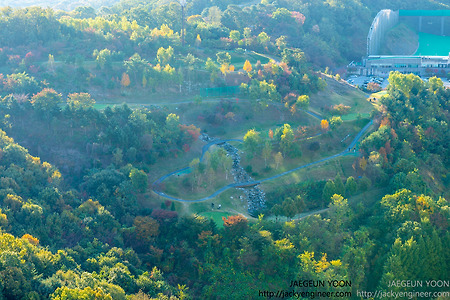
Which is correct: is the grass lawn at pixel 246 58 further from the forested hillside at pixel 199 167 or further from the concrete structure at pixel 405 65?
the concrete structure at pixel 405 65

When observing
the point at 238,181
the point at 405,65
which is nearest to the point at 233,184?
the point at 238,181

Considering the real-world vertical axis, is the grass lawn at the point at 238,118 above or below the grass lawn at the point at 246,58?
below

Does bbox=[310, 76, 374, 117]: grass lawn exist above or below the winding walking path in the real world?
above

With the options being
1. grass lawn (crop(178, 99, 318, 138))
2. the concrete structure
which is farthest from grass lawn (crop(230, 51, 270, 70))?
the concrete structure

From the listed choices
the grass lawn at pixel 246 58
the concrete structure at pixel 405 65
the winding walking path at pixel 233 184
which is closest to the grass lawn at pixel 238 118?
the winding walking path at pixel 233 184

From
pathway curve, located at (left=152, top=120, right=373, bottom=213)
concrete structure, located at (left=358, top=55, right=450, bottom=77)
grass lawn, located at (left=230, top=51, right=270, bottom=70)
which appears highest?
grass lawn, located at (left=230, top=51, right=270, bottom=70)

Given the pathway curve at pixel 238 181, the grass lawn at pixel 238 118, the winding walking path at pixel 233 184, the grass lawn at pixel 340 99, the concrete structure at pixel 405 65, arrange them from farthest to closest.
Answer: the concrete structure at pixel 405 65 → the grass lawn at pixel 340 99 → the grass lawn at pixel 238 118 → the pathway curve at pixel 238 181 → the winding walking path at pixel 233 184

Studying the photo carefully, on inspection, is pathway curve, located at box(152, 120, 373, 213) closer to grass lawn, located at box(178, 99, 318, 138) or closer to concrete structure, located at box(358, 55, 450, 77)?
grass lawn, located at box(178, 99, 318, 138)

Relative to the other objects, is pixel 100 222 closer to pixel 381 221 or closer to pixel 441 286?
pixel 381 221

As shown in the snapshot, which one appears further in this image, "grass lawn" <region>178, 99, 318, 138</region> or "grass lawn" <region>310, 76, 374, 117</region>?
"grass lawn" <region>310, 76, 374, 117</region>

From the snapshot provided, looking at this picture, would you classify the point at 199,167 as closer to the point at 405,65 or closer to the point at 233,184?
the point at 233,184
